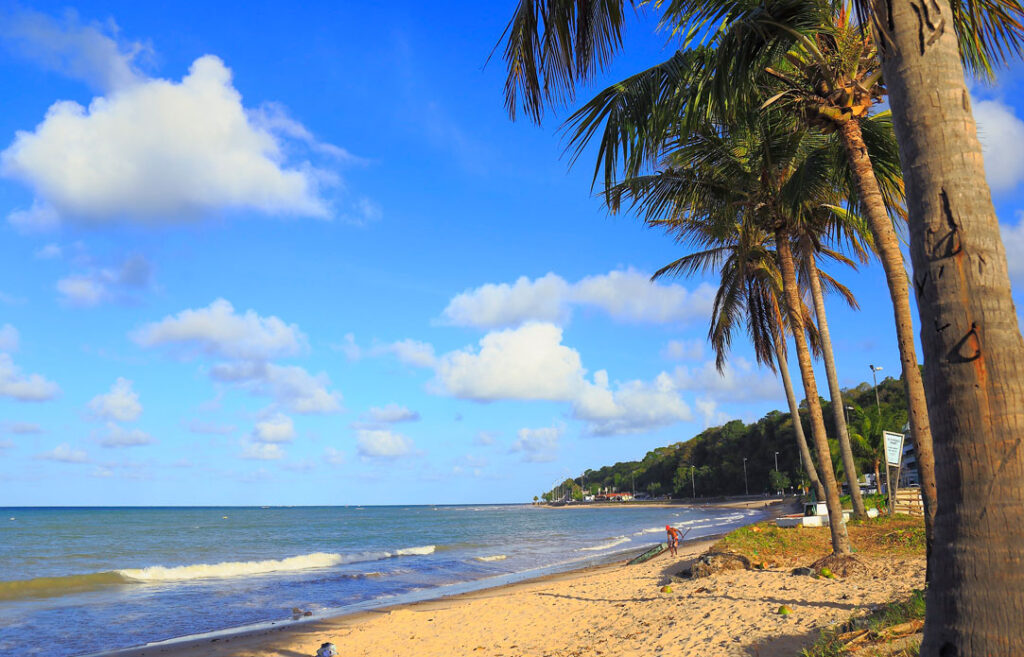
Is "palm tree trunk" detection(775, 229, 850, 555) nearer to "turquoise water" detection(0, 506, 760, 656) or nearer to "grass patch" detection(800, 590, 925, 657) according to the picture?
"grass patch" detection(800, 590, 925, 657)

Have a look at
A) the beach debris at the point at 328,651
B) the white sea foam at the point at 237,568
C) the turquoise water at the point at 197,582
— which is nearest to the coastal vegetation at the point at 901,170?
the beach debris at the point at 328,651

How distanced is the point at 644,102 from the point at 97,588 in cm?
2500

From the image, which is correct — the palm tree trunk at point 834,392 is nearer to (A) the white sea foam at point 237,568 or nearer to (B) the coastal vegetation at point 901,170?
(B) the coastal vegetation at point 901,170

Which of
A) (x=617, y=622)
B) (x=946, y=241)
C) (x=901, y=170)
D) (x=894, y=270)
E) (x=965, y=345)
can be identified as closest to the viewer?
(x=965, y=345)

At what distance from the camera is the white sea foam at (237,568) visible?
25.5 meters

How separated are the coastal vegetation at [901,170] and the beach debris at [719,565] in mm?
2069

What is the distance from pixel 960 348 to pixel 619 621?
8.40 meters

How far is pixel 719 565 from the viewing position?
1262 centimetres

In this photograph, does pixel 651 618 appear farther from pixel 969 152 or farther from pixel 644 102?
pixel 969 152

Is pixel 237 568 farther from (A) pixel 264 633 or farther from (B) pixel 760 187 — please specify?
(B) pixel 760 187

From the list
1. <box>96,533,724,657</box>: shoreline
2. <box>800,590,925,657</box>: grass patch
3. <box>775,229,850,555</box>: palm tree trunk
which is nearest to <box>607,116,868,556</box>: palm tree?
<box>775,229,850,555</box>: palm tree trunk

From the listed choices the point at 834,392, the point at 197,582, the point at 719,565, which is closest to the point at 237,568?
the point at 197,582

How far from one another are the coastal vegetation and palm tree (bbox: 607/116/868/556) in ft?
0.14

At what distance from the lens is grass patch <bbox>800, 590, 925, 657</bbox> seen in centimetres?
486
